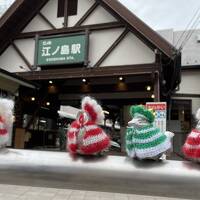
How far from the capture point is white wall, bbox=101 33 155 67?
959cm

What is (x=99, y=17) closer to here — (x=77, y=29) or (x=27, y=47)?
(x=77, y=29)

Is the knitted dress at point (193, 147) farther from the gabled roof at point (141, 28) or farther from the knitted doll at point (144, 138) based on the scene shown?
the gabled roof at point (141, 28)

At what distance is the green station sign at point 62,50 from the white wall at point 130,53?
0.79 metres

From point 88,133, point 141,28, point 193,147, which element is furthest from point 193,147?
point 141,28

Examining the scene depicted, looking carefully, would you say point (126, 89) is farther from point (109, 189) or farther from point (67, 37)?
point (109, 189)

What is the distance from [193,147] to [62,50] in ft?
28.1

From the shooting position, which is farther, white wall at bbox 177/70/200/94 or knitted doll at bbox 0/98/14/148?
white wall at bbox 177/70/200/94

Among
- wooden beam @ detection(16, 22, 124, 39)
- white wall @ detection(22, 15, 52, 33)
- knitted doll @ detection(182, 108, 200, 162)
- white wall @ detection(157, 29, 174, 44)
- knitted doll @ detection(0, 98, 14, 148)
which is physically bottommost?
knitted doll @ detection(182, 108, 200, 162)

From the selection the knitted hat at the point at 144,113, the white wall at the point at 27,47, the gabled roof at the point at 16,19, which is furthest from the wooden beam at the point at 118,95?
the knitted hat at the point at 144,113

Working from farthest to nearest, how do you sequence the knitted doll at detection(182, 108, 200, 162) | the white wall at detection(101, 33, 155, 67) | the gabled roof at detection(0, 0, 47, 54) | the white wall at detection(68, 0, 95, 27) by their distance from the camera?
the gabled roof at detection(0, 0, 47, 54) → the white wall at detection(68, 0, 95, 27) → the white wall at detection(101, 33, 155, 67) → the knitted doll at detection(182, 108, 200, 162)

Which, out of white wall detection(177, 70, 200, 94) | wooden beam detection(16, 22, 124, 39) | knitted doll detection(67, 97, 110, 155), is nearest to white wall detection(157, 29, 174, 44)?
white wall detection(177, 70, 200, 94)

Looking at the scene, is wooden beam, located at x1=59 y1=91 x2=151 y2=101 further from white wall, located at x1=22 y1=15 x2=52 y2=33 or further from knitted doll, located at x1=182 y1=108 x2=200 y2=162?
knitted doll, located at x1=182 y1=108 x2=200 y2=162

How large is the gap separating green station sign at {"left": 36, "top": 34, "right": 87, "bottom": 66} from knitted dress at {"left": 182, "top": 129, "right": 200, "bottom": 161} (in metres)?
8.18

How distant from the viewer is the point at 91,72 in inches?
388
